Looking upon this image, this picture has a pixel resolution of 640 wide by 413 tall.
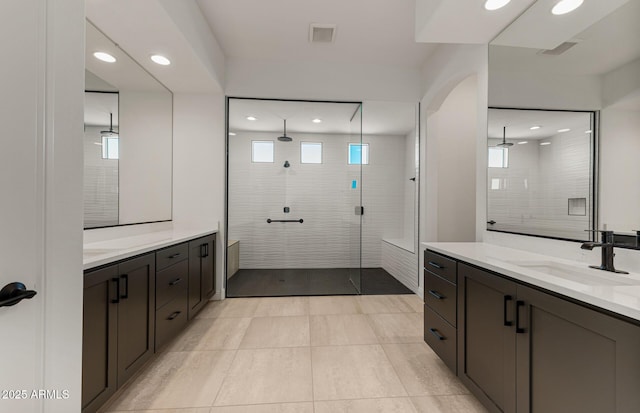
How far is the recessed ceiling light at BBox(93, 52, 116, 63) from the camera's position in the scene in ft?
6.96

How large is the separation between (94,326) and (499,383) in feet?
6.65

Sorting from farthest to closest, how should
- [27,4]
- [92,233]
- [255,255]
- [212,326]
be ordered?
1. [255,255]
2. [212,326]
3. [92,233]
4. [27,4]

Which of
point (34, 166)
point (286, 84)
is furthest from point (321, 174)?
point (34, 166)

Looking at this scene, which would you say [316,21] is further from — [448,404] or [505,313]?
[448,404]

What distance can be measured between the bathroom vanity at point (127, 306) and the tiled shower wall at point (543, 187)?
8.55ft

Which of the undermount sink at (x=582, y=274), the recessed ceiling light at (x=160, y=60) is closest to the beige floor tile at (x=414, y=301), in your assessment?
the undermount sink at (x=582, y=274)

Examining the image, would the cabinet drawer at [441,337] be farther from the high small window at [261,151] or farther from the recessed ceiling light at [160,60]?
the recessed ceiling light at [160,60]

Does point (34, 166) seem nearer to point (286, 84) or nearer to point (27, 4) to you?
point (27, 4)

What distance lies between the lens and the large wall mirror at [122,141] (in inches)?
81.8

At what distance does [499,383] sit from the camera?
1389 millimetres

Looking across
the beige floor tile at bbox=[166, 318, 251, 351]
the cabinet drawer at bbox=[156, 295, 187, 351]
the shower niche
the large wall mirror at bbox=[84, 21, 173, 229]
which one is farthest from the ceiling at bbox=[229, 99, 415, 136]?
the beige floor tile at bbox=[166, 318, 251, 351]

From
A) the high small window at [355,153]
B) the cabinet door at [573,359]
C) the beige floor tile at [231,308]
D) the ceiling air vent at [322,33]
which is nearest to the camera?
the cabinet door at [573,359]

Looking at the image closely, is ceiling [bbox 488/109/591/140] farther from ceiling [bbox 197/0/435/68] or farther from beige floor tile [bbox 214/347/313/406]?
beige floor tile [bbox 214/347/313/406]

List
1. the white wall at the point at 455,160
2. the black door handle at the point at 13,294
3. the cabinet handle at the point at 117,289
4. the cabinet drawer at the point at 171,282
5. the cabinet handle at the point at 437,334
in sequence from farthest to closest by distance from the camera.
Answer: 1. the white wall at the point at 455,160
2. the cabinet drawer at the point at 171,282
3. the cabinet handle at the point at 437,334
4. the cabinet handle at the point at 117,289
5. the black door handle at the point at 13,294
